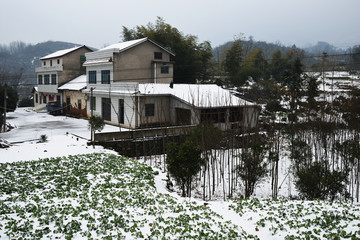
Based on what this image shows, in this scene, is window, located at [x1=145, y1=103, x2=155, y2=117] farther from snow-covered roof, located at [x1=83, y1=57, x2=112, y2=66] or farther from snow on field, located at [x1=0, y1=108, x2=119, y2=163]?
snow-covered roof, located at [x1=83, y1=57, x2=112, y2=66]

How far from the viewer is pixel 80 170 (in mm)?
9688

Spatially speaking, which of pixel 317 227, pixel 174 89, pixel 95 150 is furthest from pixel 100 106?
pixel 317 227

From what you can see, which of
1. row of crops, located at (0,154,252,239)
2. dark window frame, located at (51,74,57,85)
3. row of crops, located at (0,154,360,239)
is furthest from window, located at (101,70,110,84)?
row of crops, located at (0,154,360,239)

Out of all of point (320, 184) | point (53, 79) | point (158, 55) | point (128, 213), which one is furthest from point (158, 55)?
point (128, 213)

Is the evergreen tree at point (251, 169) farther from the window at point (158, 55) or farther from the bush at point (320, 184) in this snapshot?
the window at point (158, 55)

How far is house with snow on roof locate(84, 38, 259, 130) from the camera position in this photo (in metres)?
19.5

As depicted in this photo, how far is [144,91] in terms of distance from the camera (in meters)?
19.7

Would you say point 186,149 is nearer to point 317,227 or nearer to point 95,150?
point 317,227

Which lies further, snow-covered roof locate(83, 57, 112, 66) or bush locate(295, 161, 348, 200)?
snow-covered roof locate(83, 57, 112, 66)

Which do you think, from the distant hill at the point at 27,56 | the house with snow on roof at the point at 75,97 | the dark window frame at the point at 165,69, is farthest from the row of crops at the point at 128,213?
the distant hill at the point at 27,56

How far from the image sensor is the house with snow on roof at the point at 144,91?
19.5 metres

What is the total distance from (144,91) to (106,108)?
15.5 ft

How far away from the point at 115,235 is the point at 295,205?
440 cm

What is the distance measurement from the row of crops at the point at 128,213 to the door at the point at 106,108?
13.6 m
